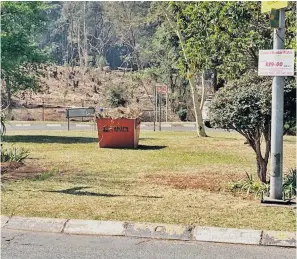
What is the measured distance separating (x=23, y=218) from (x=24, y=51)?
11.9 m

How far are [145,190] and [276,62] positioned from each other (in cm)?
266

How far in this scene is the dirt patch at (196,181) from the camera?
7.79 metres

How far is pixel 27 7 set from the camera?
16703 mm

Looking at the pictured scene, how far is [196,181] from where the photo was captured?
831 centimetres

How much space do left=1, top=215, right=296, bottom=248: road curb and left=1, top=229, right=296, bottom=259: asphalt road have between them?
108 mm

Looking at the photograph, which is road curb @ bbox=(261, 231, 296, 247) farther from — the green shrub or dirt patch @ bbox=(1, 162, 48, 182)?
dirt patch @ bbox=(1, 162, 48, 182)

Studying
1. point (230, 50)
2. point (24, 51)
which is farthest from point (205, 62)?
point (24, 51)

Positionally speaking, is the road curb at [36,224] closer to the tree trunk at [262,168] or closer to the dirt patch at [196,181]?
the dirt patch at [196,181]

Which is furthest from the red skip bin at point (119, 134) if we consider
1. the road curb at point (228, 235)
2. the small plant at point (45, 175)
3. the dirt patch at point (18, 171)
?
the road curb at point (228, 235)

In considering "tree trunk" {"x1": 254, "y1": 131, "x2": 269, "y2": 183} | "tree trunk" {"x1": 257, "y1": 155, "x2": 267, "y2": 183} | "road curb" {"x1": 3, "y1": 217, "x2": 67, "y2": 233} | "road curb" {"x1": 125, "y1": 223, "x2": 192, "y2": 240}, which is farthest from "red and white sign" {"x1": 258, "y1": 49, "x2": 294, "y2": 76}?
"road curb" {"x1": 3, "y1": 217, "x2": 67, "y2": 233}

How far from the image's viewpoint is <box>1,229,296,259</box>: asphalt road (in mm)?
4527

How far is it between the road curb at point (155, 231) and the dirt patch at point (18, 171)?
9.03 ft

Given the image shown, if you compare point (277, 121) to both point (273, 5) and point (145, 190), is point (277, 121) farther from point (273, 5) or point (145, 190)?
point (145, 190)

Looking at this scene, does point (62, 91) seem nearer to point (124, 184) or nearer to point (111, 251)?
point (124, 184)
